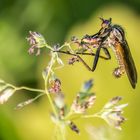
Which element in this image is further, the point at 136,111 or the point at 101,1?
the point at 101,1

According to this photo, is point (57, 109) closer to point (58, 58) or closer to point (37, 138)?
point (58, 58)

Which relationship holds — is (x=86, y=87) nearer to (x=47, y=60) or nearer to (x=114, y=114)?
(x=114, y=114)

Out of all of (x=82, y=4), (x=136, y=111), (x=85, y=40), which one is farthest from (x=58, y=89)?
(x=82, y=4)

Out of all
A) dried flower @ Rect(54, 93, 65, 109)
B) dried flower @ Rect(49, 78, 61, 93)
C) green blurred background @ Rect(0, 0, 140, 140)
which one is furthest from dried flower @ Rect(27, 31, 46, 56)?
green blurred background @ Rect(0, 0, 140, 140)

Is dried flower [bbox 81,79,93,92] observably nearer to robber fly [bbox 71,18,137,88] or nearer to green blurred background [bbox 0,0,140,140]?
robber fly [bbox 71,18,137,88]

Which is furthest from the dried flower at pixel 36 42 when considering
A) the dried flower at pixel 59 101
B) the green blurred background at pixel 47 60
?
the green blurred background at pixel 47 60

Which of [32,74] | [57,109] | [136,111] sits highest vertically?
[57,109]

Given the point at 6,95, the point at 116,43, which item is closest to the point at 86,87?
the point at 6,95
